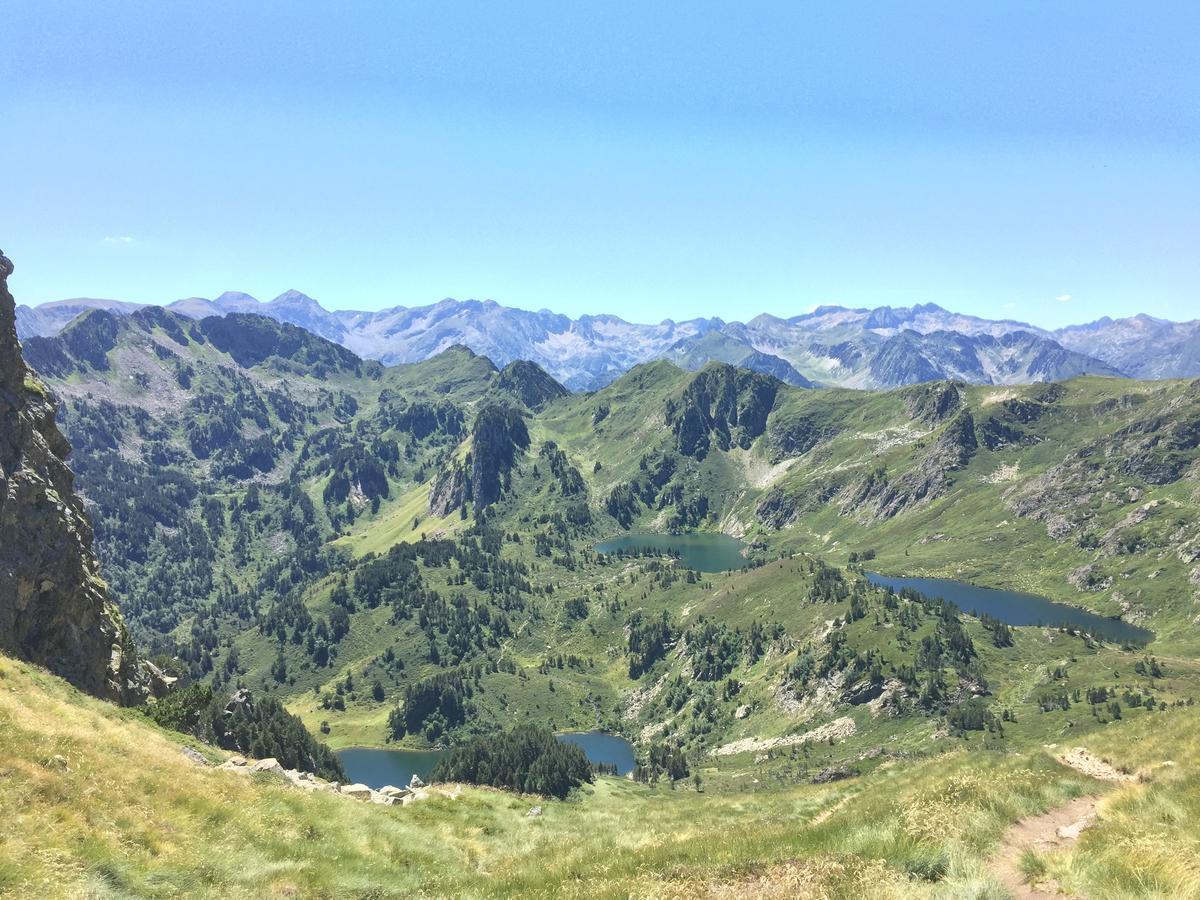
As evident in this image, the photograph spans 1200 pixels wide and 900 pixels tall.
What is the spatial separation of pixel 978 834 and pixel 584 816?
1315 inches

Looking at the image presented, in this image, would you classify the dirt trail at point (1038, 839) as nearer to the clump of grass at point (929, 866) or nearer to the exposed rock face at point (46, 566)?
the clump of grass at point (929, 866)

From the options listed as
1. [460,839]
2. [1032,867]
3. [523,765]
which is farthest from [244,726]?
[1032,867]

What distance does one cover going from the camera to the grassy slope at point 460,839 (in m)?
17.9

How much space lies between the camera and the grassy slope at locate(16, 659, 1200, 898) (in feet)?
58.6

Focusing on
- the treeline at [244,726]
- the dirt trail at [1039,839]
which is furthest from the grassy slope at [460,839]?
the treeline at [244,726]

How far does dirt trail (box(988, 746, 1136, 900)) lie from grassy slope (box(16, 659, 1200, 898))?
483 mm

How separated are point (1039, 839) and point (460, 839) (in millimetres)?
27369

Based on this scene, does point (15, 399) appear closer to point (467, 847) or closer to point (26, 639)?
point (26, 639)

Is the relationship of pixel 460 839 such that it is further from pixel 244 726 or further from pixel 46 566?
pixel 244 726

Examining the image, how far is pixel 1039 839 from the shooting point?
2066 cm

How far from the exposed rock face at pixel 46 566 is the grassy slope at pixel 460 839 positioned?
111ft

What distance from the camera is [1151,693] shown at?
168 m

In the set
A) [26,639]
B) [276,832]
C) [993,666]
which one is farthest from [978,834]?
[993,666]

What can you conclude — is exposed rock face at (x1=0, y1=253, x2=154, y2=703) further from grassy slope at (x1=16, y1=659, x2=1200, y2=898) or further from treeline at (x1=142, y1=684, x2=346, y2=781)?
grassy slope at (x1=16, y1=659, x2=1200, y2=898)
